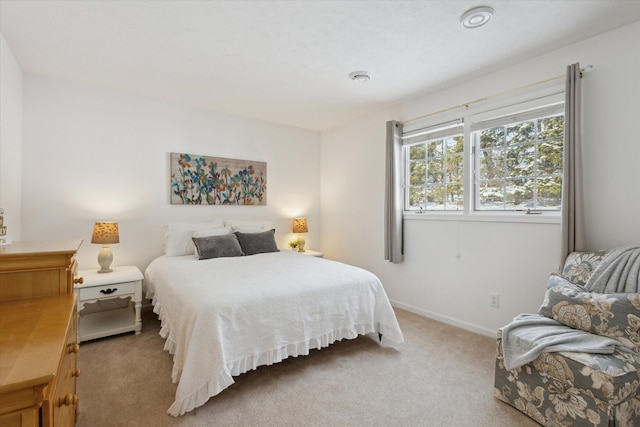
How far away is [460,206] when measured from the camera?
3.22 metres

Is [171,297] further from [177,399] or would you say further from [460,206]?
[460,206]

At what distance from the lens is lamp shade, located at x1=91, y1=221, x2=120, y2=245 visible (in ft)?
9.87

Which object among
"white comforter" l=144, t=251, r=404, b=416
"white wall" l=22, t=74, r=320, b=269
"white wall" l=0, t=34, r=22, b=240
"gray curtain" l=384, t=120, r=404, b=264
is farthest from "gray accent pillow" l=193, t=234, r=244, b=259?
"gray curtain" l=384, t=120, r=404, b=264

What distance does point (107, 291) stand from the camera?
281 cm

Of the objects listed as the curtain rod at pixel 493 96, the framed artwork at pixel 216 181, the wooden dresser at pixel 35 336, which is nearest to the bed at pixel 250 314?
the wooden dresser at pixel 35 336

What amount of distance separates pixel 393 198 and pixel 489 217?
1054 mm

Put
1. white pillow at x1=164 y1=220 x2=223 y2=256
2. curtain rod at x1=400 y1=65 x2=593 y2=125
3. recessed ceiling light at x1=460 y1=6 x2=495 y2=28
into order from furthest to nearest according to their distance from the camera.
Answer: white pillow at x1=164 y1=220 x2=223 y2=256
curtain rod at x1=400 y1=65 x2=593 y2=125
recessed ceiling light at x1=460 y1=6 x2=495 y2=28

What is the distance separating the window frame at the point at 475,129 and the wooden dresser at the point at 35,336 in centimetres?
311

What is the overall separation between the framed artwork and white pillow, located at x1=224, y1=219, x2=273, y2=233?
355 mm

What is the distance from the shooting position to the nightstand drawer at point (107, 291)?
8.87ft

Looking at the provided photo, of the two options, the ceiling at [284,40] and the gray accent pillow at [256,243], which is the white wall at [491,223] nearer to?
the ceiling at [284,40]

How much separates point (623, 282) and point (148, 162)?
4.37m

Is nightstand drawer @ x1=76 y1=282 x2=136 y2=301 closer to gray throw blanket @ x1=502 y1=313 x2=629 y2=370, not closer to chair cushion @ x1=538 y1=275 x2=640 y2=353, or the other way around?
gray throw blanket @ x1=502 y1=313 x2=629 y2=370

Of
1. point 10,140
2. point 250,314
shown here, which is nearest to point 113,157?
point 10,140
